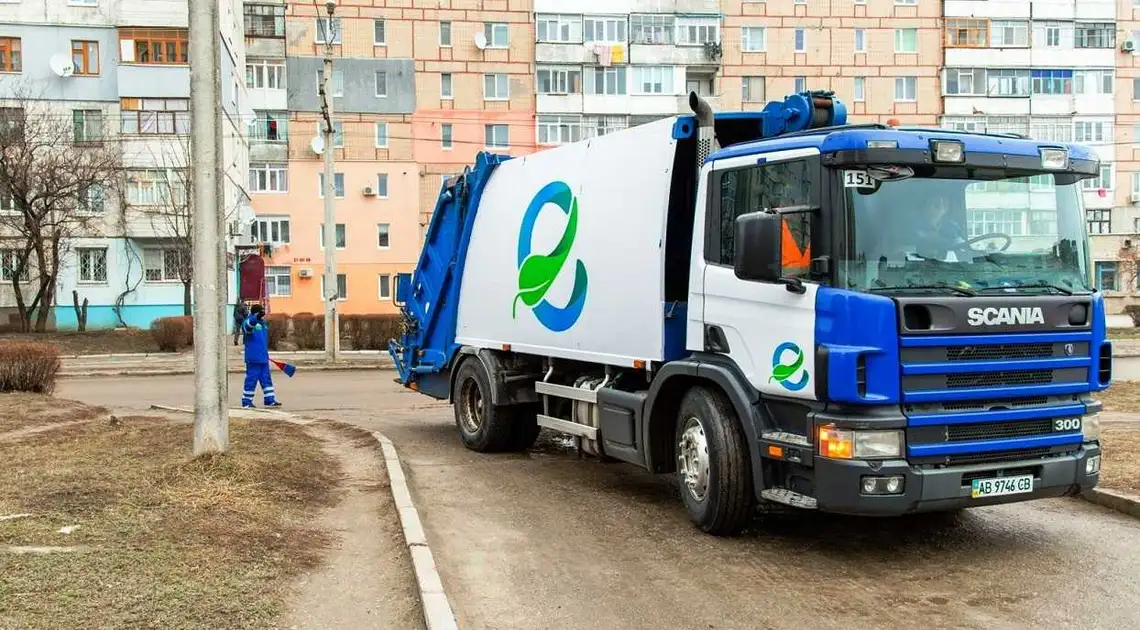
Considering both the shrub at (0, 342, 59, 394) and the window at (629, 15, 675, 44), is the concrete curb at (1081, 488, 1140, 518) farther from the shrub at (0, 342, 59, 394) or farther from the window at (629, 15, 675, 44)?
the window at (629, 15, 675, 44)

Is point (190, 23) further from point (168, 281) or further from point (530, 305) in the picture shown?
point (168, 281)

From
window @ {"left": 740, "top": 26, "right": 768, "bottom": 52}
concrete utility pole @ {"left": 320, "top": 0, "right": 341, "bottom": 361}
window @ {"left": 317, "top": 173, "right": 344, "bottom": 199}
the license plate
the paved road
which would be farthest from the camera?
window @ {"left": 740, "top": 26, "right": 768, "bottom": 52}

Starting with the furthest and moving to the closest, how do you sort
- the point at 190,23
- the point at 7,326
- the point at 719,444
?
the point at 7,326
the point at 190,23
the point at 719,444

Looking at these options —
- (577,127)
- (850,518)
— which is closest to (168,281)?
(577,127)

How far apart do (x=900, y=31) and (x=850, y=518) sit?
171 ft

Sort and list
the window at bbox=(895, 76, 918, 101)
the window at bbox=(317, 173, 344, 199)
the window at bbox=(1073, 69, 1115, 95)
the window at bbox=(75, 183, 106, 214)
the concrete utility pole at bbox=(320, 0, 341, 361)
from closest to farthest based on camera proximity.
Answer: the concrete utility pole at bbox=(320, 0, 341, 361), the window at bbox=(75, 183, 106, 214), the window at bbox=(317, 173, 344, 199), the window at bbox=(1073, 69, 1115, 95), the window at bbox=(895, 76, 918, 101)

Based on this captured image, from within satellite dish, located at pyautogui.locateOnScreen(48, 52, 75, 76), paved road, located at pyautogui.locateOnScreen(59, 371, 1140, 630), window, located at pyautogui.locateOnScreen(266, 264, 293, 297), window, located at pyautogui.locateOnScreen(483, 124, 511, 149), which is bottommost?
paved road, located at pyautogui.locateOnScreen(59, 371, 1140, 630)

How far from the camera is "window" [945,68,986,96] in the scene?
175ft

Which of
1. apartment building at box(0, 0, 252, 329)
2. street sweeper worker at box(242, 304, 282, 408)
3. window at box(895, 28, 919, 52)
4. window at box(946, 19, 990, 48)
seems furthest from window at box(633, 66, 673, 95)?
street sweeper worker at box(242, 304, 282, 408)

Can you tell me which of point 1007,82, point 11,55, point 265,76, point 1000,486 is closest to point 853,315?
point 1000,486

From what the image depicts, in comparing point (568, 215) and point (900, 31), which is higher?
point (900, 31)

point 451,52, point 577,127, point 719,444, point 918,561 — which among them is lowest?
point 918,561

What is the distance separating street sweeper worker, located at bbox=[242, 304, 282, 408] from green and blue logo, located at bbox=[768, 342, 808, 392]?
10002mm

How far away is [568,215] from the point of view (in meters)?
8.99
